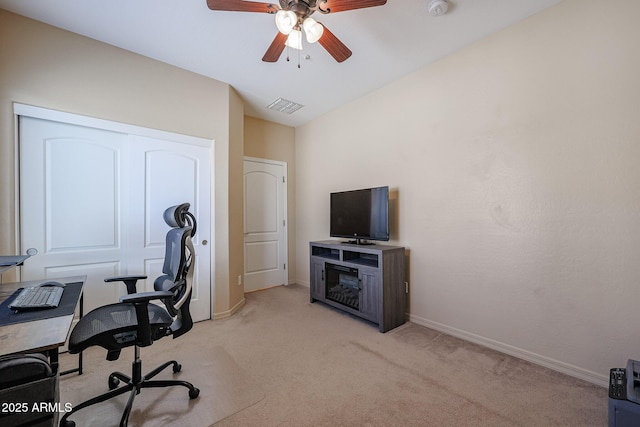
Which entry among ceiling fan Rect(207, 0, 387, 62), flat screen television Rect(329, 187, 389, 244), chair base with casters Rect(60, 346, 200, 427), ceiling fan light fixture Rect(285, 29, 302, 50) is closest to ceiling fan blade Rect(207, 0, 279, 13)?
ceiling fan Rect(207, 0, 387, 62)

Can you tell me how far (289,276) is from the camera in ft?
15.5

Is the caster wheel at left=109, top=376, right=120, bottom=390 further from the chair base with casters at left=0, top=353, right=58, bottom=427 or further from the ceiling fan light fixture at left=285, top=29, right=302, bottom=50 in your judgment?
the ceiling fan light fixture at left=285, top=29, right=302, bottom=50

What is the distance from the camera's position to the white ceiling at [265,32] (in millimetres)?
2121

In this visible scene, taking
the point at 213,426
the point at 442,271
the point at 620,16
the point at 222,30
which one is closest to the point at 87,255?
the point at 213,426

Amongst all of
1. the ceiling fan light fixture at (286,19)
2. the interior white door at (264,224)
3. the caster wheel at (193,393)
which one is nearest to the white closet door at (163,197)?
the interior white door at (264,224)

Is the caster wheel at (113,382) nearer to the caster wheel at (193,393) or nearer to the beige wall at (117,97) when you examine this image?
the caster wheel at (193,393)

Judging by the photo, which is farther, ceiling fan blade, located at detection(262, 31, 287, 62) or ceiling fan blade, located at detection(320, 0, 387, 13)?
ceiling fan blade, located at detection(262, 31, 287, 62)

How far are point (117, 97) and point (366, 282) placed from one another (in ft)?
10.3

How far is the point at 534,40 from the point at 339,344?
3.14m

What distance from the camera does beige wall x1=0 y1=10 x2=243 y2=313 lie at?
85.7 inches

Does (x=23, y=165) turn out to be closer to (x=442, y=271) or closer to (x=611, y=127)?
(x=442, y=271)

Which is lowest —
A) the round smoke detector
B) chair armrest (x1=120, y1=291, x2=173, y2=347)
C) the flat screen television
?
chair armrest (x1=120, y1=291, x2=173, y2=347)

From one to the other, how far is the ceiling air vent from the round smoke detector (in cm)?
211

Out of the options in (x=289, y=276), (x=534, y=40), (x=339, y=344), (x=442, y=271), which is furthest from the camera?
(x=289, y=276)
